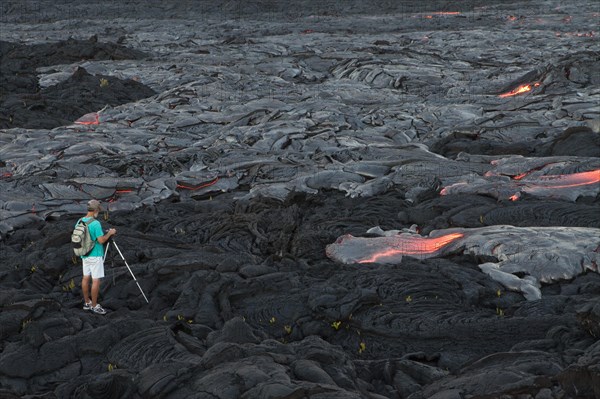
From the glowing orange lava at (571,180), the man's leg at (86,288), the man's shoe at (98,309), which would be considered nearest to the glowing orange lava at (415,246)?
the glowing orange lava at (571,180)

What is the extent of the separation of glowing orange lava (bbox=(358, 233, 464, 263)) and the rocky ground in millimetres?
86

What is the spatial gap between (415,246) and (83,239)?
7426 millimetres

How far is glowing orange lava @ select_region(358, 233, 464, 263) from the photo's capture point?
15727mm

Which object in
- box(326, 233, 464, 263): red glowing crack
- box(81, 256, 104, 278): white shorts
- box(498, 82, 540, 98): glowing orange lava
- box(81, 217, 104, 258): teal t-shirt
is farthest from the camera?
box(498, 82, 540, 98): glowing orange lava

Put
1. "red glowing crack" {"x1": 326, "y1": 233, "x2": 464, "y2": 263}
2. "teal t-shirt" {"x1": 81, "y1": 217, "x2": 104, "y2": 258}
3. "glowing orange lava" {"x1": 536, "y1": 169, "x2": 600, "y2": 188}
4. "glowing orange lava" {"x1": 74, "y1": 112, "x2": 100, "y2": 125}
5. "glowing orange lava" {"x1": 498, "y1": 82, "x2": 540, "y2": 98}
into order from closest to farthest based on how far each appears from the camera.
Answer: "teal t-shirt" {"x1": 81, "y1": 217, "x2": 104, "y2": 258} < "red glowing crack" {"x1": 326, "y1": 233, "x2": 464, "y2": 263} < "glowing orange lava" {"x1": 536, "y1": 169, "x2": 600, "y2": 188} < "glowing orange lava" {"x1": 74, "y1": 112, "x2": 100, "y2": 125} < "glowing orange lava" {"x1": 498, "y1": 82, "x2": 540, "y2": 98}

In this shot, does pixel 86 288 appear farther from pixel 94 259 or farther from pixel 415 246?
pixel 415 246

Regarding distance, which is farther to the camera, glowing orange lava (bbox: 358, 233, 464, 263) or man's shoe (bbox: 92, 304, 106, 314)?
glowing orange lava (bbox: 358, 233, 464, 263)

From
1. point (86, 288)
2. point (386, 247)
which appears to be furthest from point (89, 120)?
point (86, 288)

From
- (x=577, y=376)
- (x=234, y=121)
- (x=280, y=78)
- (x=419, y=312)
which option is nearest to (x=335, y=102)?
(x=234, y=121)

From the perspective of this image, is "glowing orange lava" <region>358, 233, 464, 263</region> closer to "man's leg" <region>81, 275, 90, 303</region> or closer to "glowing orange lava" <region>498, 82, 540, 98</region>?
"man's leg" <region>81, 275, 90, 303</region>

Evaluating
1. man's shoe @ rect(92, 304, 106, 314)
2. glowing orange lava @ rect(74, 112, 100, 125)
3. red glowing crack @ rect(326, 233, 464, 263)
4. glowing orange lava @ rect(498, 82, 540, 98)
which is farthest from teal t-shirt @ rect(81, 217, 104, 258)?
glowing orange lava @ rect(498, 82, 540, 98)

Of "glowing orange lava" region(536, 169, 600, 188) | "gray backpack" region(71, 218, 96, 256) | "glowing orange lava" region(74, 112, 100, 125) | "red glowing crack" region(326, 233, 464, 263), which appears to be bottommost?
"glowing orange lava" region(74, 112, 100, 125)

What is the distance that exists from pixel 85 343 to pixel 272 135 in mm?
16807

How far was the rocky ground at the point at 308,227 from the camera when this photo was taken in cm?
1045
